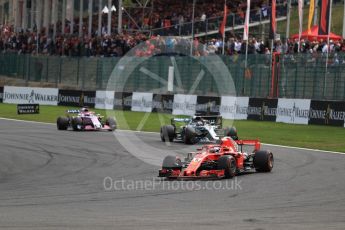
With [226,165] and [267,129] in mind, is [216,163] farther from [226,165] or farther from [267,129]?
[267,129]

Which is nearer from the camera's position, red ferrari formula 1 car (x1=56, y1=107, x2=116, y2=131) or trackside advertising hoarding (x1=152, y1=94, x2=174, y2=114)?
red ferrari formula 1 car (x1=56, y1=107, x2=116, y2=131)

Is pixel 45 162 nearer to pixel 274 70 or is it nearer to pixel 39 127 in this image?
pixel 39 127

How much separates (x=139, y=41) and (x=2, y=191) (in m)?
30.3

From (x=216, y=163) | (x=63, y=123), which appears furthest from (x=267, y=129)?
(x=216, y=163)

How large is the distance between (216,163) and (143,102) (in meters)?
27.0

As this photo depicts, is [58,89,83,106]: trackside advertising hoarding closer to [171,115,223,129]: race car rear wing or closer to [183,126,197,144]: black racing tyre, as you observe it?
[171,115,223,129]: race car rear wing

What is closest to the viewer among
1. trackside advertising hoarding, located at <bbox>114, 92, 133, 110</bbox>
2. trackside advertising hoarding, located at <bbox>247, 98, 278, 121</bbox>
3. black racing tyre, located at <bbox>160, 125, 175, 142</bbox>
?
black racing tyre, located at <bbox>160, 125, 175, 142</bbox>

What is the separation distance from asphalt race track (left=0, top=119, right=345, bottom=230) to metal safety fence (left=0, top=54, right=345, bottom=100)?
42.4 feet

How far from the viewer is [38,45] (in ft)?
178

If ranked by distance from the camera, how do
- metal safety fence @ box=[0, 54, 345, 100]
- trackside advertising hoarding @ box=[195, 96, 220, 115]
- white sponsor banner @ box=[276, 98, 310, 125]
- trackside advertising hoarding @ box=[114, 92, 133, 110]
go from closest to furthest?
white sponsor banner @ box=[276, 98, 310, 125] < metal safety fence @ box=[0, 54, 345, 100] < trackside advertising hoarding @ box=[195, 96, 220, 115] < trackside advertising hoarding @ box=[114, 92, 133, 110]

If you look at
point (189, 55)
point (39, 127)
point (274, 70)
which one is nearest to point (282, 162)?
point (39, 127)

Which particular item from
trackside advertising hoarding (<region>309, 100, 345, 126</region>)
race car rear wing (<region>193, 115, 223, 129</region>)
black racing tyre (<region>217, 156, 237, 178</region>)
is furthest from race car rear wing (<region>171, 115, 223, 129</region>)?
trackside advertising hoarding (<region>309, 100, 345, 126</region>)

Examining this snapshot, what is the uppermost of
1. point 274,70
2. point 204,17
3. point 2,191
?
point 204,17

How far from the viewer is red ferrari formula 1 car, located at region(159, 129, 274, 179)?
15.1 meters
